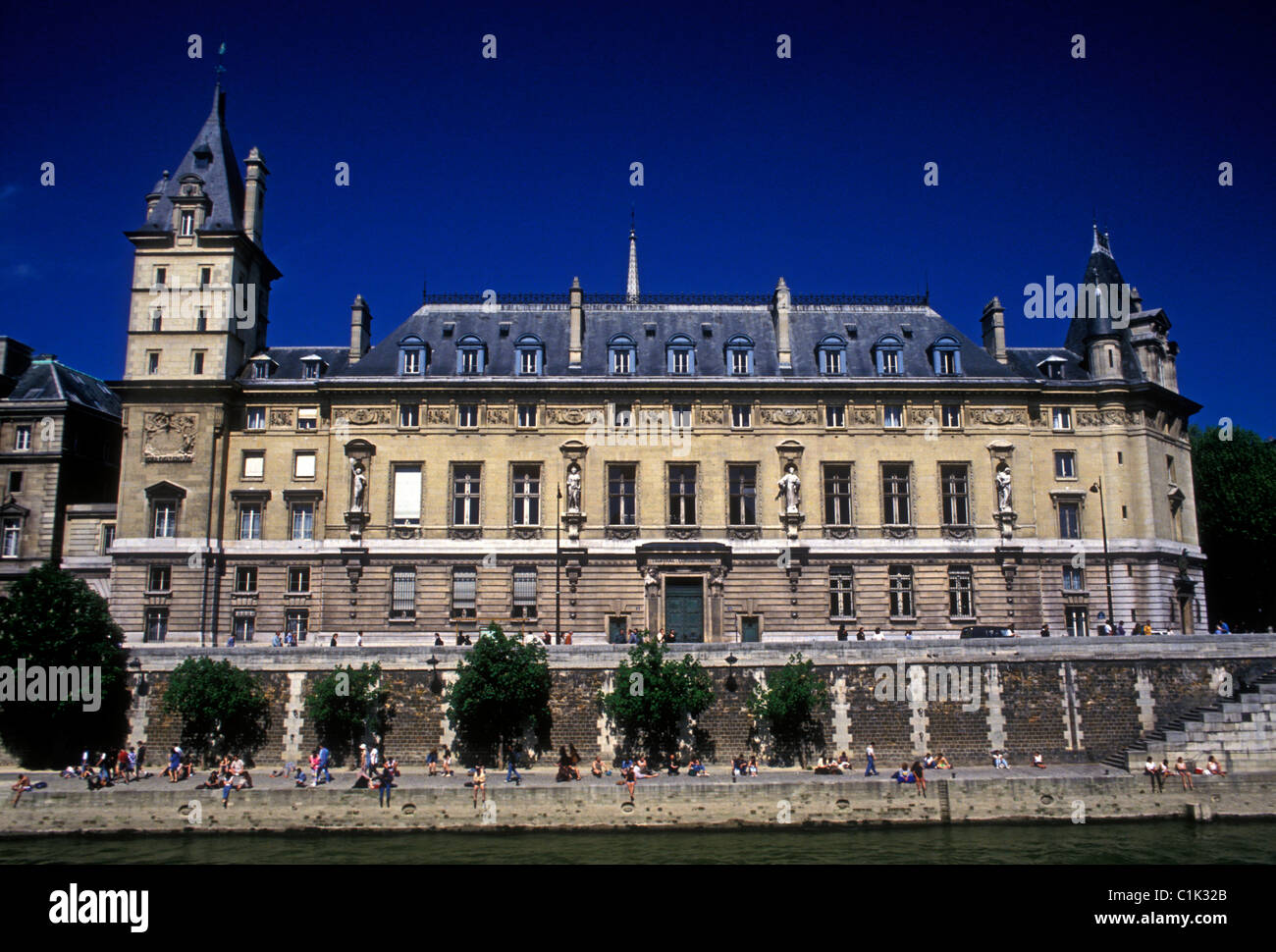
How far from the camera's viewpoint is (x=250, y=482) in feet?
159

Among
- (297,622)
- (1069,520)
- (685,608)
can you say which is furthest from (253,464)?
(1069,520)

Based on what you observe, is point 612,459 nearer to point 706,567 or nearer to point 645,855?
point 706,567

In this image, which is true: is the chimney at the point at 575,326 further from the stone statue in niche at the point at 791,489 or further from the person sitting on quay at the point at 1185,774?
the person sitting on quay at the point at 1185,774

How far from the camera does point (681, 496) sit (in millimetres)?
48156

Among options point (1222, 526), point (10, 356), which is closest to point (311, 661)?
point (10, 356)

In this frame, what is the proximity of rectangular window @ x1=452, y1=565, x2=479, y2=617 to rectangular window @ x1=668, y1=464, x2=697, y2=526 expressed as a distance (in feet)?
32.5

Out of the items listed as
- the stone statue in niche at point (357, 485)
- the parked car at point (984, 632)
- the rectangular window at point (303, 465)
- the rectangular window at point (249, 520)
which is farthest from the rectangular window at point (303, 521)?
the parked car at point (984, 632)

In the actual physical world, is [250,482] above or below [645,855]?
above

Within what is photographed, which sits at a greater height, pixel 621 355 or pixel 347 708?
pixel 621 355

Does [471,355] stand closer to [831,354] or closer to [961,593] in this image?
[831,354]

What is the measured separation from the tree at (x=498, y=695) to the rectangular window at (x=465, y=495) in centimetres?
1045

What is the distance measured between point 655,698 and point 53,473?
113 feet

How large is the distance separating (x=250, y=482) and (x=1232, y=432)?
2303 inches
